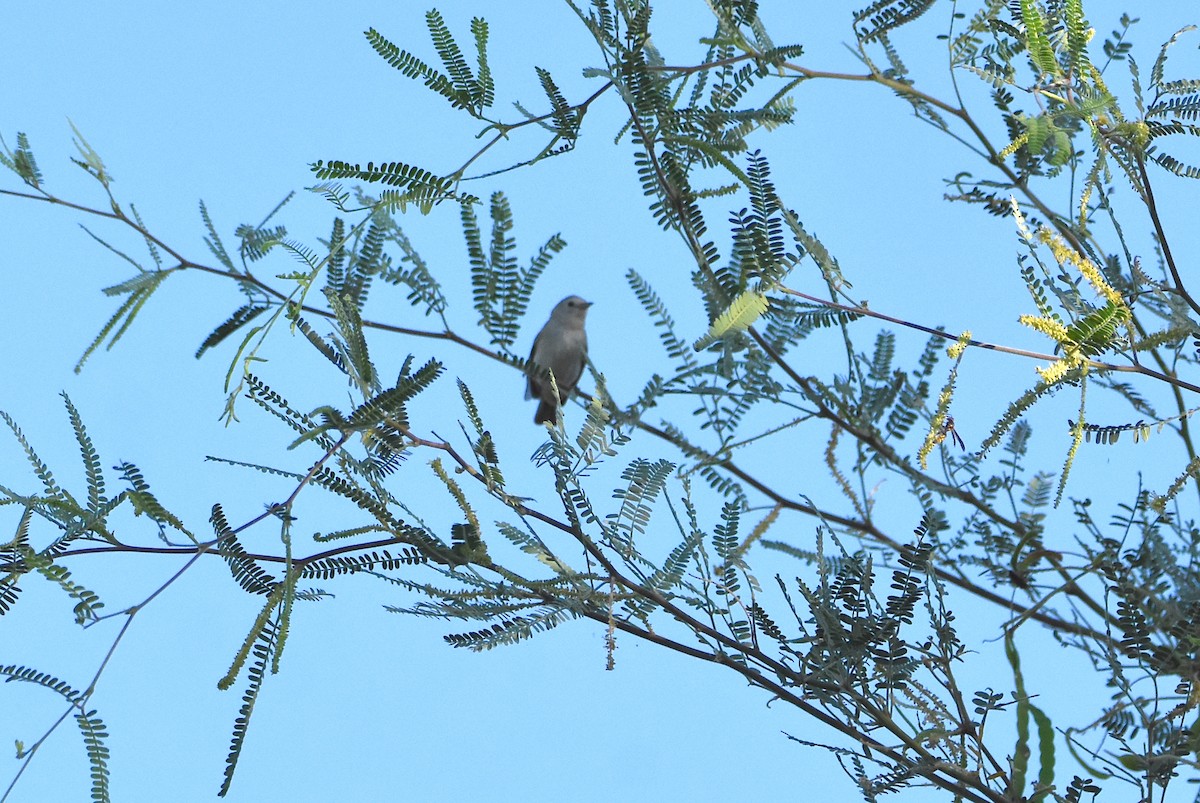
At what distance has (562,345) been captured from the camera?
612cm

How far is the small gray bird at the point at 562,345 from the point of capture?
601cm

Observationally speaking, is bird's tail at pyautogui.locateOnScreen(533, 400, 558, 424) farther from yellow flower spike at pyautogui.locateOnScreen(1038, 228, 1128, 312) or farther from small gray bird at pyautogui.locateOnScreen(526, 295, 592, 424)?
yellow flower spike at pyautogui.locateOnScreen(1038, 228, 1128, 312)

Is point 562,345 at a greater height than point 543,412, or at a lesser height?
greater

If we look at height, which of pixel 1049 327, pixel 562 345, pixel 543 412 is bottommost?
pixel 1049 327

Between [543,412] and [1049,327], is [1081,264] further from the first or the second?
[543,412]

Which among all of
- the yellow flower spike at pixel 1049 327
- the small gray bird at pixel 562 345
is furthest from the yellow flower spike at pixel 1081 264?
the small gray bird at pixel 562 345

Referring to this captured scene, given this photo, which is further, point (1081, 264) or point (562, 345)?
point (562, 345)

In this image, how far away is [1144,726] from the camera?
1.83 meters

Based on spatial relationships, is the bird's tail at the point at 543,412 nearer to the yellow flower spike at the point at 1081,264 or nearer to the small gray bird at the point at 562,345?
the small gray bird at the point at 562,345

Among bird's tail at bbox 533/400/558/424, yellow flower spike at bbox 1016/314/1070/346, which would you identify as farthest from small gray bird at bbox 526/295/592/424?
yellow flower spike at bbox 1016/314/1070/346

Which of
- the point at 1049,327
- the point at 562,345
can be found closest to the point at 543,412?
the point at 562,345

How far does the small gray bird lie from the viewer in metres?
6.01

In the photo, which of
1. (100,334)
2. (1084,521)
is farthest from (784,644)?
(100,334)

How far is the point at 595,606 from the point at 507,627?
0.14 m
